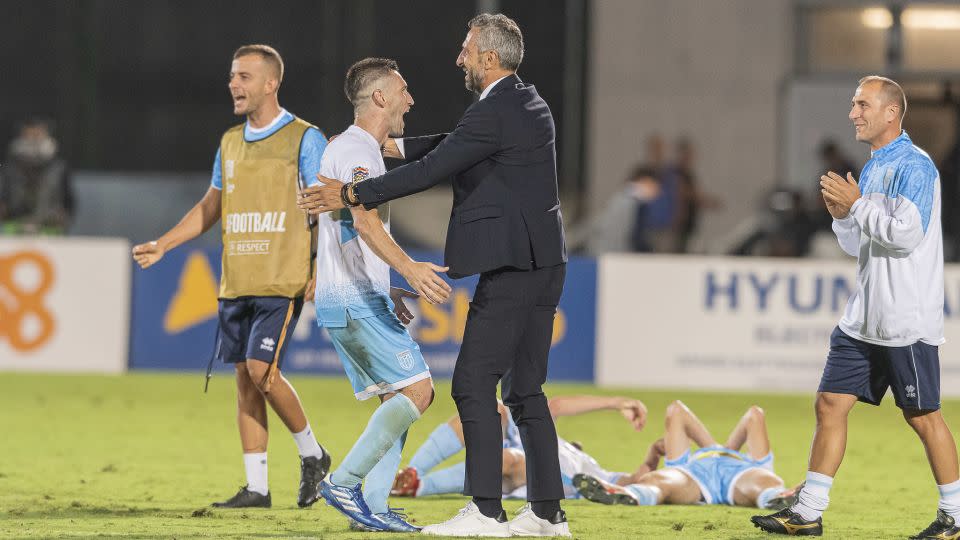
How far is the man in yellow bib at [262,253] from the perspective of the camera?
7.45 metres

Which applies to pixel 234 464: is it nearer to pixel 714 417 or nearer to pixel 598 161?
pixel 714 417

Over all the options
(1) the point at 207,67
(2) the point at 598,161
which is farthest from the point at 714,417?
(1) the point at 207,67

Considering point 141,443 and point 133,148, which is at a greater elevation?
point 133,148

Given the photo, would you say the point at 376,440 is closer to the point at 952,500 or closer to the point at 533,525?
the point at 533,525

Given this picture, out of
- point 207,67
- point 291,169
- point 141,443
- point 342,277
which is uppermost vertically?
point 207,67

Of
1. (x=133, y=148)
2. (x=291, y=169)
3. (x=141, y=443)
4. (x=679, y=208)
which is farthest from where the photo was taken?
(x=133, y=148)

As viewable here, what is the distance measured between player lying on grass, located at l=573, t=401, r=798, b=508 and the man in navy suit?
5.02 feet

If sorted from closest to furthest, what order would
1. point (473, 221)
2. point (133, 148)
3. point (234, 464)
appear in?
point (473, 221) → point (234, 464) → point (133, 148)

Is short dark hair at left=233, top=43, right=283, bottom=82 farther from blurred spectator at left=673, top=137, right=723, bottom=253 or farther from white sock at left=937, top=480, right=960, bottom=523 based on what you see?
blurred spectator at left=673, top=137, right=723, bottom=253

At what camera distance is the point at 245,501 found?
7.40m

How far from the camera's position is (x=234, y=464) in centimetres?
920

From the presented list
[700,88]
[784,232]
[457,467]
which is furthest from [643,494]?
[700,88]

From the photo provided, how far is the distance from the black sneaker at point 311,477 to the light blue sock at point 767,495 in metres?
2.14

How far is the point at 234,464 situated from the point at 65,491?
4.97ft
